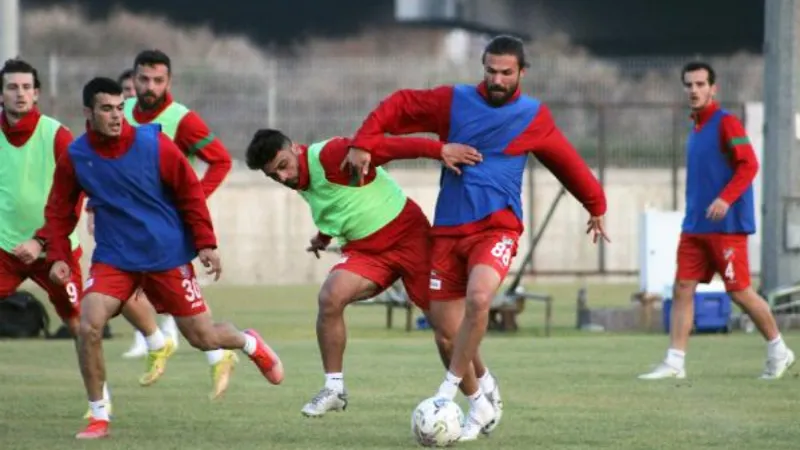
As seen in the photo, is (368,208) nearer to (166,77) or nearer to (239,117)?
(166,77)

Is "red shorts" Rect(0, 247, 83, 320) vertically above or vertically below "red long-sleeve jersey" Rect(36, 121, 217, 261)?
below

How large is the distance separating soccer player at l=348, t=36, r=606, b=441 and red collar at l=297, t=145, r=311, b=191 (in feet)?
2.04

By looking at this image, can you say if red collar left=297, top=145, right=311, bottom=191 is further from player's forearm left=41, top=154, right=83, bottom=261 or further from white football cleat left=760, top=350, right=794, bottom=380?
white football cleat left=760, top=350, right=794, bottom=380

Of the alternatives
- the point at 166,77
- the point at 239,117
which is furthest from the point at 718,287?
the point at 239,117

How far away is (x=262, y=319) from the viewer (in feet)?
85.3

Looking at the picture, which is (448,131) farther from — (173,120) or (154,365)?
(173,120)

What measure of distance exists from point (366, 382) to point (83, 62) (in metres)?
20.6

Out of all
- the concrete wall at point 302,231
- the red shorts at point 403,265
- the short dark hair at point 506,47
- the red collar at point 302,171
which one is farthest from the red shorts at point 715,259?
the concrete wall at point 302,231

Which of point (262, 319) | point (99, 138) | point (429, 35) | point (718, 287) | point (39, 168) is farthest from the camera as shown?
point (429, 35)

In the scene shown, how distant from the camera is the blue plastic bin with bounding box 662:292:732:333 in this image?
21562mm

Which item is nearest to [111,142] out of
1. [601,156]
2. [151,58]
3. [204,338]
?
[204,338]

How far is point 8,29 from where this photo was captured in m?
24.6

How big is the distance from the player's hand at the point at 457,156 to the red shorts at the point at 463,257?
386 millimetres

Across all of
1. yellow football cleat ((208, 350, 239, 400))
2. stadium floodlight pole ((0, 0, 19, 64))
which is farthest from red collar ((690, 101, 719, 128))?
stadium floodlight pole ((0, 0, 19, 64))
